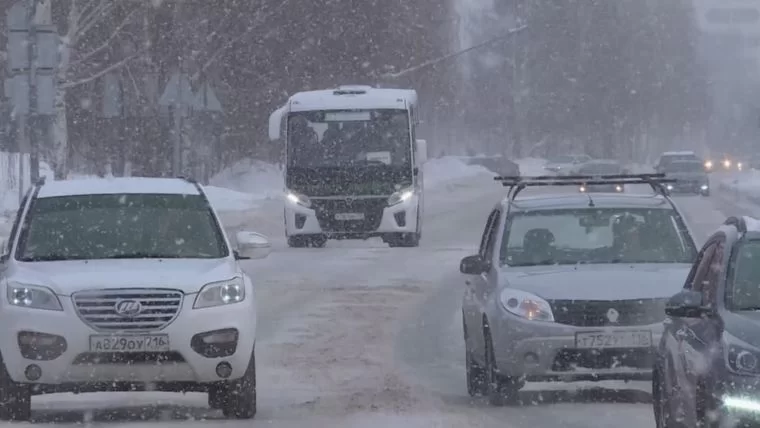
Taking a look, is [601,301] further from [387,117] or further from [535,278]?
[387,117]

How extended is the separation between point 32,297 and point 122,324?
0.60m

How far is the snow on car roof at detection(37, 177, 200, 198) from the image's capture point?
11898mm

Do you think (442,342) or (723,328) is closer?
(723,328)

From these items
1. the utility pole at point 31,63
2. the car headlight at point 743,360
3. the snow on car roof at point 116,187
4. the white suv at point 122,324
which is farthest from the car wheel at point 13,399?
the utility pole at point 31,63

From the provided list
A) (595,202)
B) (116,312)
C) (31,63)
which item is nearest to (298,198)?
(31,63)

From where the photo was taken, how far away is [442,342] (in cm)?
1587

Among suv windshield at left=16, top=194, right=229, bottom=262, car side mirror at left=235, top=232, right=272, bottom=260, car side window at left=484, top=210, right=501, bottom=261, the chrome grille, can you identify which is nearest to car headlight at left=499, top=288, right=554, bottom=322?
car side window at left=484, top=210, right=501, bottom=261

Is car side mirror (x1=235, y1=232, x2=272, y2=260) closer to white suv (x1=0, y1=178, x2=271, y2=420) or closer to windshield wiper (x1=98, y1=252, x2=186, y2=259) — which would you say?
white suv (x1=0, y1=178, x2=271, y2=420)

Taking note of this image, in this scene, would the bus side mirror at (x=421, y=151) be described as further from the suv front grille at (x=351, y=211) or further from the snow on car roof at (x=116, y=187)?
the snow on car roof at (x=116, y=187)

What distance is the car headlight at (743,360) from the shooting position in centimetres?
730

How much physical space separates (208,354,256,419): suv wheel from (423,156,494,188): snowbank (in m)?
55.6

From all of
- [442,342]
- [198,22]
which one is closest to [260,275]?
[442,342]

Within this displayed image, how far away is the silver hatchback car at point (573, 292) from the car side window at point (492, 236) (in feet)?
0.06

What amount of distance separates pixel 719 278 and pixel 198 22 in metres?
38.0
